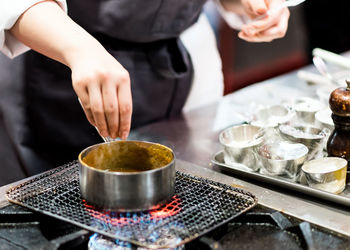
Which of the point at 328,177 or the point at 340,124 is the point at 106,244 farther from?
the point at 340,124

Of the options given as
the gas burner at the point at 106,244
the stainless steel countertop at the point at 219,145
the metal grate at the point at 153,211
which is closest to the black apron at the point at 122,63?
the stainless steel countertop at the point at 219,145

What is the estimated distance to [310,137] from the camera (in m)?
1.33

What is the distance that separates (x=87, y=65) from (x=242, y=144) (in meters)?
0.51

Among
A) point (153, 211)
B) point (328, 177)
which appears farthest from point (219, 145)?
point (153, 211)

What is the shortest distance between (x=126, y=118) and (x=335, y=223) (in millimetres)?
501

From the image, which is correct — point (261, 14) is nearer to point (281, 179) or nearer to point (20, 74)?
point (281, 179)

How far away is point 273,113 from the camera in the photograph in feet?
5.27

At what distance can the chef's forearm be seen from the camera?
1.12m

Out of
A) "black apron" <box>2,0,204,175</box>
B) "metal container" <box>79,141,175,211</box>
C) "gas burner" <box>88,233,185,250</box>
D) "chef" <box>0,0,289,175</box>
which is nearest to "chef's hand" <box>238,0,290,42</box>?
"chef" <box>0,0,289,175</box>

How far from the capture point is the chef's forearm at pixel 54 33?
1.12 metres

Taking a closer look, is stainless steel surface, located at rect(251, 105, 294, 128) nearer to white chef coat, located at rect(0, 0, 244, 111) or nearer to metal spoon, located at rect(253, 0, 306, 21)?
metal spoon, located at rect(253, 0, 306, 21)

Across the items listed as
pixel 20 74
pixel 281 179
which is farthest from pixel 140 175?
pixel 20 74

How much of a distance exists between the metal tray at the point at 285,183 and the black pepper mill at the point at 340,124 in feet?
0.31

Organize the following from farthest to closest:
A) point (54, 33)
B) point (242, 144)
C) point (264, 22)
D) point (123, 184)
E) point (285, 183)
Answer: point (264, 22)
point (242, 144)
point (285, 183)
point (54, 33)
point (123, 184)
